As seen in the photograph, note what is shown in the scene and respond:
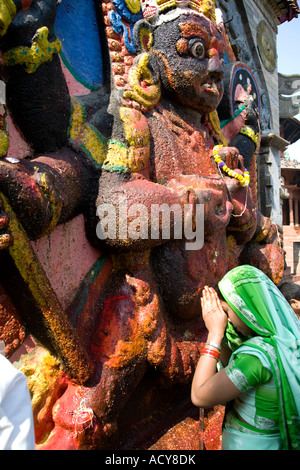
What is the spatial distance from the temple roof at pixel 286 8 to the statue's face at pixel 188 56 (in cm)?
354

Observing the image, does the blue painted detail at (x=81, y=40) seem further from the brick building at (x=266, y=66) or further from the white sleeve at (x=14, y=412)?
the brick building at (x=266, y=66)

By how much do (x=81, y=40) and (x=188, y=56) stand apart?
0.71m

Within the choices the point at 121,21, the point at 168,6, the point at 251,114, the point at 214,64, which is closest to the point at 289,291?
the point at 251,114

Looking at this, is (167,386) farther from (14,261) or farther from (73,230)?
(14,261)

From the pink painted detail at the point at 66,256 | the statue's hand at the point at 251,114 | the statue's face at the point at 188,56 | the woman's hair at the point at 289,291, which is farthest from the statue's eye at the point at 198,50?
the woman's hair at the point at 289,291

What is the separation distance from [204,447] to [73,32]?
273 centimetres

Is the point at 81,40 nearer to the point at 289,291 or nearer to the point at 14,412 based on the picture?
the point at 14,412

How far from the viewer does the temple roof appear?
5453mm

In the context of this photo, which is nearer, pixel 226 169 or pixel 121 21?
pixel 121 21

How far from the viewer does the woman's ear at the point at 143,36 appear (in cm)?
255

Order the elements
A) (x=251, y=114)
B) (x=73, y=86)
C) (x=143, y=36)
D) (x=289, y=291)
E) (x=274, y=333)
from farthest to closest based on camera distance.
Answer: (x=289, y=291) < (x=251, y=114) < (x=143, y=36) < (x=73, y=86) < (x=274, y=333)

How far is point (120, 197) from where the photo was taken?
85.6 inches

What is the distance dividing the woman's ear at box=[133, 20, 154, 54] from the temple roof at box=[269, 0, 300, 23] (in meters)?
3.77
